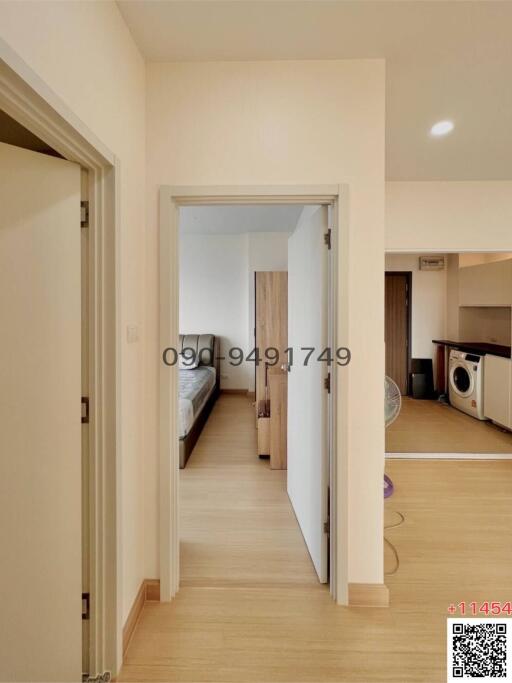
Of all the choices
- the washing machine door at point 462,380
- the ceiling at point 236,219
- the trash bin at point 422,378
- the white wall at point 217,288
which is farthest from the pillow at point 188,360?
the washing machine door at point 462,380

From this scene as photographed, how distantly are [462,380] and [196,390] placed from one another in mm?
3691

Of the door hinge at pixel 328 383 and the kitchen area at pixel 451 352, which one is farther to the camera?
the kitchen area at pixel 451 352

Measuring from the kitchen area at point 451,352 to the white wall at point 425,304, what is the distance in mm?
15

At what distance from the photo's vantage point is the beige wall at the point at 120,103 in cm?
112

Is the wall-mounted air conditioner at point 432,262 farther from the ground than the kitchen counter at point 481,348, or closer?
farther from the ground

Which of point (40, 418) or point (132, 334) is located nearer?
point (40, 418)

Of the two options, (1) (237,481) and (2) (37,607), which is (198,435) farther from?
(2) (37,607)

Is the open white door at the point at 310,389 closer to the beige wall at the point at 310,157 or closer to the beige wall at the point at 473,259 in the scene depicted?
the beige wall at the point at 310,157

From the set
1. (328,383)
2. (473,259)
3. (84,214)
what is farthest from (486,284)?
(84,214)

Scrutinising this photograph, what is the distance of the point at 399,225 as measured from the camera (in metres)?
3.82

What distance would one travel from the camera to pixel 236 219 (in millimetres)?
5828

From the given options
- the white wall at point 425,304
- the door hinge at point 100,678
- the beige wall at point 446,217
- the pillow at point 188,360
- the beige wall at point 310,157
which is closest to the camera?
the door hinge at point 100,678

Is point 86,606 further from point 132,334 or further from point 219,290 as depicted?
point 219,290

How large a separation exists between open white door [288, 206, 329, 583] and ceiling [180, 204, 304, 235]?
232 centimetres
